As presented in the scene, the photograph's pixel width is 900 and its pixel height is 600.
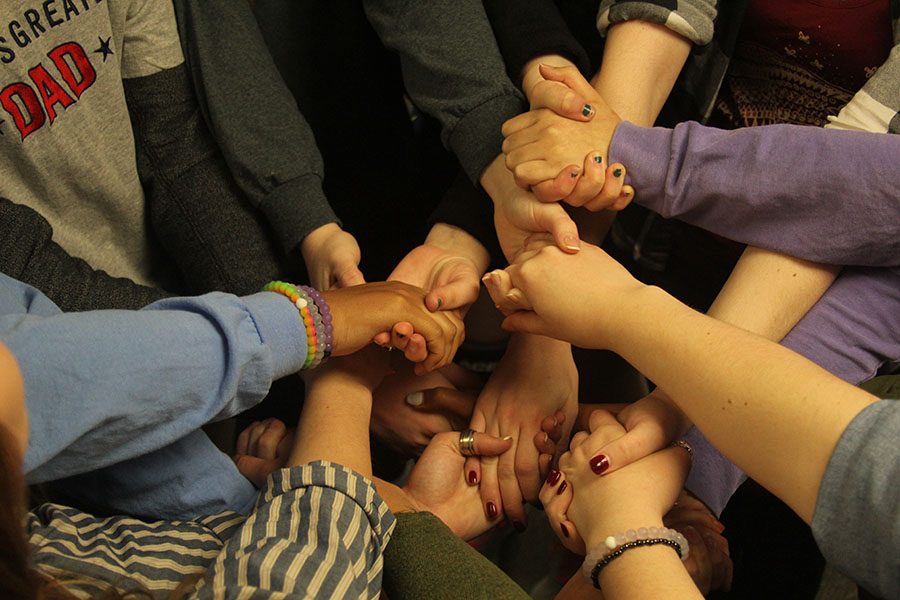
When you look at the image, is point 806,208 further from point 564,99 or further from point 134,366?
point 134,366

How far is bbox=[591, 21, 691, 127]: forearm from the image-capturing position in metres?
0.97

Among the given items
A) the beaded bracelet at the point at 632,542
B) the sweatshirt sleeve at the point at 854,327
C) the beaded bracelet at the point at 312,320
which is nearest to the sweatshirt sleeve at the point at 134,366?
the beaded bracelet at the point at 312,320

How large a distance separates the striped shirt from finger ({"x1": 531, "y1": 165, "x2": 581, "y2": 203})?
0.36m

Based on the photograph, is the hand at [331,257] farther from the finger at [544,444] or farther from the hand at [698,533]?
the hand at [698,533]

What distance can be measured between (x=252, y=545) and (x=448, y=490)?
27 cm

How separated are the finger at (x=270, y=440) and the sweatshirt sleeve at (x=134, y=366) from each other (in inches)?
7.3

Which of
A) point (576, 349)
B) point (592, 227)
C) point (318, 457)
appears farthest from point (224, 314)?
point (576, 349)

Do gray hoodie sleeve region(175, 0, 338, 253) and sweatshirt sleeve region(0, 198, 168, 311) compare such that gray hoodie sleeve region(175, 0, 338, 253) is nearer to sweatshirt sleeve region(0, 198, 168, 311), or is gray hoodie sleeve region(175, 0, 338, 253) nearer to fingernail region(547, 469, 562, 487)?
sweatshirt sleeve region(0, 198, 168, 311)

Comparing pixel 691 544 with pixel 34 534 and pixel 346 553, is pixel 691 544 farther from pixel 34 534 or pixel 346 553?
pixel 34 534

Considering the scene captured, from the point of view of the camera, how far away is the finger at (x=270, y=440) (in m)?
0.93

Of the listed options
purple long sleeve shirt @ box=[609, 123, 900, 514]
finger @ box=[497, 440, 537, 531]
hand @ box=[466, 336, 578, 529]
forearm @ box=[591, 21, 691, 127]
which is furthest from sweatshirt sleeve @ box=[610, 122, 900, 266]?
finger @ box=[497, 440, 537, 531]

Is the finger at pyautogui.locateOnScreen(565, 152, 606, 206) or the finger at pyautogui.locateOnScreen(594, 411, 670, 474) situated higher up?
the finger at pyautogui.locateOnScreen(565, 152, 606, 206)

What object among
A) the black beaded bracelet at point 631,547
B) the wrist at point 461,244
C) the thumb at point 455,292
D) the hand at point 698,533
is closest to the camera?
the black beaded bracelet at point 631,547

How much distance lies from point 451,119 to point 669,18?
0.90ft
